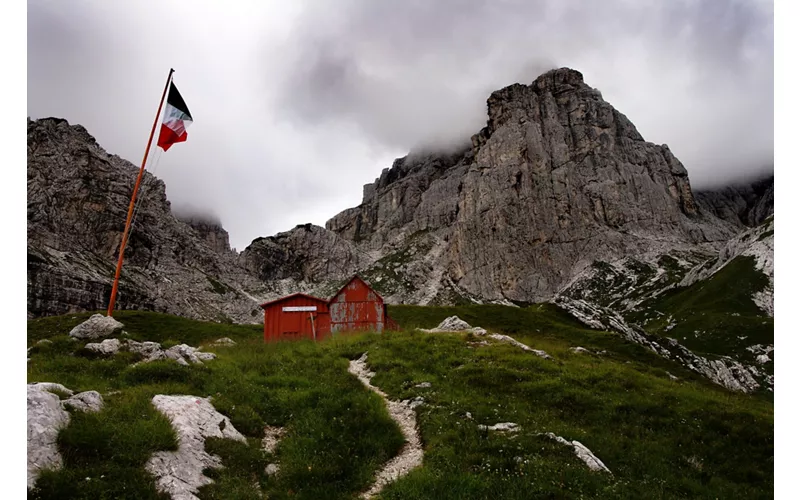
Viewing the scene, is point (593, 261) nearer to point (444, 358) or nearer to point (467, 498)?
point (444, 358)

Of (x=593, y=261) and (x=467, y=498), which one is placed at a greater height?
(x=593, y=261)

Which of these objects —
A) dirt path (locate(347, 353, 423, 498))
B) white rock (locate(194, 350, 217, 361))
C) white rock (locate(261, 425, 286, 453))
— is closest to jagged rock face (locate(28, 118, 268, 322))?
white rock (locate(194, 350, 217, 361))

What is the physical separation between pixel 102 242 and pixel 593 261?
19715cm

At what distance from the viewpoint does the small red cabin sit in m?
49.1

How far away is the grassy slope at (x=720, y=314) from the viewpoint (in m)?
104

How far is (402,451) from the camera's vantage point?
45.6 feet

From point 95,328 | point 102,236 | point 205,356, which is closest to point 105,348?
point 205,356

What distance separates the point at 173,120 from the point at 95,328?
57.0ft

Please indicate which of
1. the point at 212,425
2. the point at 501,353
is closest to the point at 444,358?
the point at 501,353

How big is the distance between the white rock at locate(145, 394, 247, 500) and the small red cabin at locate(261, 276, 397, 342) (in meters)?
33.3

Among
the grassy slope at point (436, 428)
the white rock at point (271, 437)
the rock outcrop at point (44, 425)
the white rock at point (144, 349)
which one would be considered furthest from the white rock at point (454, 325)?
the rock outcrop at point (44, 425)

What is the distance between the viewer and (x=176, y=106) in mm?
34125

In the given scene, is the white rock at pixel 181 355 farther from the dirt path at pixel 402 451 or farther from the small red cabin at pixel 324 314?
the small red cabin at pixel 324 314

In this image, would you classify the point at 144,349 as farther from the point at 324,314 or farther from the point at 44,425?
the point at 324,314
